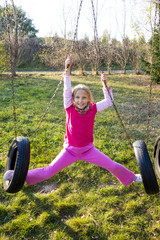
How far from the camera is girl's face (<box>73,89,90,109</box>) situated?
8.46 feet

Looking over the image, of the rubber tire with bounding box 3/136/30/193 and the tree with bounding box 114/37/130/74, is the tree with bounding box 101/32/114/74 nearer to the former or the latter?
the tree with bounding box 114/37/130/74

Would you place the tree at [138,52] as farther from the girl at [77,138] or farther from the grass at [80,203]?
the girl at [77,138]

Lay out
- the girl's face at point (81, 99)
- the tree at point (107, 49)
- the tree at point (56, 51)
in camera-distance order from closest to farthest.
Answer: the girl's face at point (81, 99) < the tree at point (56, 51) < the tree at point (107, 49)

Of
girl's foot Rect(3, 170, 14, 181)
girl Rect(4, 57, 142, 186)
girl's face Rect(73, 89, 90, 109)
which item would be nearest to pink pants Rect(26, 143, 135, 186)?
girl Rect(4, 57, 142, 186)

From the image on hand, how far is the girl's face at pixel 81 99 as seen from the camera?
2.58 meters

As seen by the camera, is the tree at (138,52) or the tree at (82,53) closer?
the tree at (82,53)

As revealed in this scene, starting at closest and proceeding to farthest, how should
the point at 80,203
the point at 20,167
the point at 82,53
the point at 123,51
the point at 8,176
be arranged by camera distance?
the point at 20,167
the point at 8,176
the point at 80,203
the point at 82,53
the point at 123,51

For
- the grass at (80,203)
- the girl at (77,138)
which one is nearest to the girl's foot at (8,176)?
the girl at (77,138)

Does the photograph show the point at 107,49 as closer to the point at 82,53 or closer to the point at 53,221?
the point at 82,53

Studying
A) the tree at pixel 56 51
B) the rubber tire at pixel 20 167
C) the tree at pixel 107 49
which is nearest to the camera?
the rubber tire at pixel 20 167

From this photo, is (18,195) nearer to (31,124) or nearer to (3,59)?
(31,124)

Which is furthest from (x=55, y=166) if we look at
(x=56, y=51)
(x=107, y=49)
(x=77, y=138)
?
(x=107, y=49)

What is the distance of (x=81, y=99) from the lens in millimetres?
2576

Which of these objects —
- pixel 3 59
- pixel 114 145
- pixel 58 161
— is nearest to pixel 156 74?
pixel 114 145
